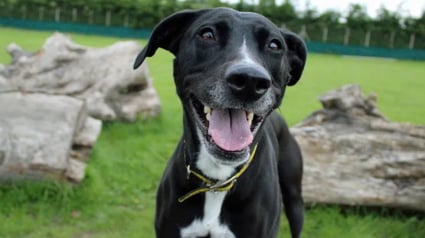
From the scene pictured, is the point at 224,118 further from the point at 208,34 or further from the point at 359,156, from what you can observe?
the point at 359,156

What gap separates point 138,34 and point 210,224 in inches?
1191

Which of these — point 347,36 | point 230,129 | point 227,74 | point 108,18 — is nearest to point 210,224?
point 230,129

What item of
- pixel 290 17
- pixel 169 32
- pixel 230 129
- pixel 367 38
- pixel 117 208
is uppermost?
pixel 290 17

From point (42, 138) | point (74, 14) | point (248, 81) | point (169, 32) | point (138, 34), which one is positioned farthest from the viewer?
point (74, 14)

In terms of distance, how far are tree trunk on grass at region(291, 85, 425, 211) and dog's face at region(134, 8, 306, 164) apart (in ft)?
6.88

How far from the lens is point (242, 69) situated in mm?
2133

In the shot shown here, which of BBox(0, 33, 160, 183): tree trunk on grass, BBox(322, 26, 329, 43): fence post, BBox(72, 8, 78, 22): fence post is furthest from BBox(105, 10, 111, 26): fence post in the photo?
BBox(0, 33, 160, 183): tree trunk on grass

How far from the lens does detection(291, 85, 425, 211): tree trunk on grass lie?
4457mm

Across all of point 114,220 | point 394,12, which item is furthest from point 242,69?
point 394,12

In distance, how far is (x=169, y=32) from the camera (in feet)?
9.25

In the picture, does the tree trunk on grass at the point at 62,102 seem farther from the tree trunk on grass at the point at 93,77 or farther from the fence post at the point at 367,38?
the fence post at the point at 367,38

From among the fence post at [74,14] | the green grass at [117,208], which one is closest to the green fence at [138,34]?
the fence post at [74,14]

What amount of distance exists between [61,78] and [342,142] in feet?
12.6

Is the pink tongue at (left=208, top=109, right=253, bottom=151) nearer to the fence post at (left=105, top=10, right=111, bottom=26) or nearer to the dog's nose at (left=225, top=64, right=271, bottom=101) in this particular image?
the dog's nose at (left=225, top=64, right=271, bottom=101)
